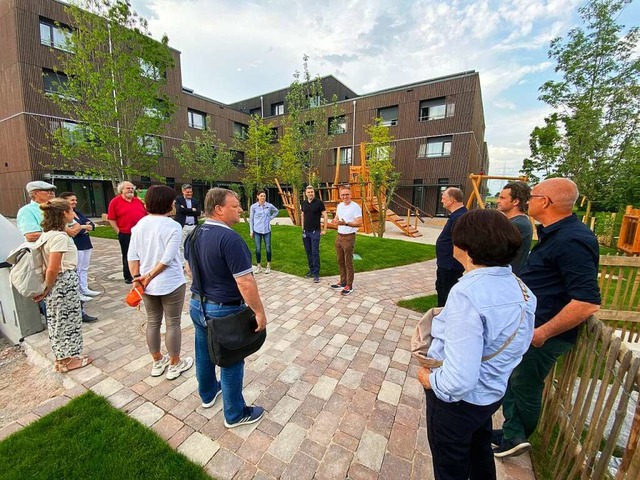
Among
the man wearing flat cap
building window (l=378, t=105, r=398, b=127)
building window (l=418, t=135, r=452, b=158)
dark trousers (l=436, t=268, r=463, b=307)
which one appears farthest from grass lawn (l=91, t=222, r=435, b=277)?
building window (l=378, t=105, r=398, b=127)

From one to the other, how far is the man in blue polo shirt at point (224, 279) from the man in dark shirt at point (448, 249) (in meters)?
2.50

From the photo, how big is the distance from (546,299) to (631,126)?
1731cm

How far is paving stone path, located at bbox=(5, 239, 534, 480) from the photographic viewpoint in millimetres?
1961

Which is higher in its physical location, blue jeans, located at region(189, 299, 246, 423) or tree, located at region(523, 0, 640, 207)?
tree, located at region(523, 0, 640, 207)

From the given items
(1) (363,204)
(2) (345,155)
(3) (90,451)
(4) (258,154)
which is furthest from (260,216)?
(2) (345,155)

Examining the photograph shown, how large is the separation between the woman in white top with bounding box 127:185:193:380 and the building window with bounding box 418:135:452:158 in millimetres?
22172

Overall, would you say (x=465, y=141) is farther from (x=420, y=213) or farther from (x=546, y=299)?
(x=546, y=299)

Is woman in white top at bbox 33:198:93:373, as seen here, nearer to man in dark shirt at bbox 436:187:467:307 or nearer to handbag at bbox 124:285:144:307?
handbag at bbox 124:285:144:307

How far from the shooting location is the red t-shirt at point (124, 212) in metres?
5.02

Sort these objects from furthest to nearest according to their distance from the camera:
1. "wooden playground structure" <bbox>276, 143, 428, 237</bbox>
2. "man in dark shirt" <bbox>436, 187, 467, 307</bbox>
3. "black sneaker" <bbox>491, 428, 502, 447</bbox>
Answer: "wooden playground structure" <bbox>276, 143, 428, 237</bbox> < "man in dark shirt" <bbox>436, 187, 467, 307</bbox> < "black sneaker" <bbox>491, 428, 502, 447</bbox>

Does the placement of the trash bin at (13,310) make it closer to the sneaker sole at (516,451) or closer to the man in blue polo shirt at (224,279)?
the man in blue polo shirt at (224,279)

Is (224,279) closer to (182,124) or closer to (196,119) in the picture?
(182,124)

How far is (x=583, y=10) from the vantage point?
1273 cm

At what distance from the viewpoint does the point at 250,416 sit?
2273 millimetres
